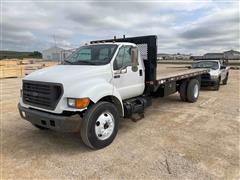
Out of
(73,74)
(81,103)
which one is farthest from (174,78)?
(81,103)

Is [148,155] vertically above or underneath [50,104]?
underneath

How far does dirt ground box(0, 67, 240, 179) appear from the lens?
10.6ft

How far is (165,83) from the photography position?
6340 millimetres

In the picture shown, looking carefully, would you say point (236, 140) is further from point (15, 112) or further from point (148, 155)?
point (15, 112)

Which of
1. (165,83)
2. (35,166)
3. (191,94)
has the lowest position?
(35,166)

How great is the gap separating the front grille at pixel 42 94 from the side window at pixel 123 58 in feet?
4.51

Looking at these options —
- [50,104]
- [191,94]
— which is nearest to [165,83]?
[191,94]

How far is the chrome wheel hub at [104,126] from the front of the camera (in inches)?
155

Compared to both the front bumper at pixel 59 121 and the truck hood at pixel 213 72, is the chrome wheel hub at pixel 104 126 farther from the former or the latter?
the truck hood at pixel 213 72

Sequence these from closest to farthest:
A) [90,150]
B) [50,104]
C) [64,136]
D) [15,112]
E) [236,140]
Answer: [50,104] < [90,150] < [236,140] < [64,136] < [15,112]

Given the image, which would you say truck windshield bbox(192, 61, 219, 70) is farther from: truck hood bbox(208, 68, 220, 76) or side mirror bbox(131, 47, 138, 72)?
side mirror bbox(131, 47, 138, 72)

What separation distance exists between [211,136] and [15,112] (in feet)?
19.2

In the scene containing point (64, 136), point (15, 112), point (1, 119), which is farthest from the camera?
point (15, 112)

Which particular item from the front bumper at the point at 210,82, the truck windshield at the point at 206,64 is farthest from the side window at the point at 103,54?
the truck windshield at the point at 206,64
